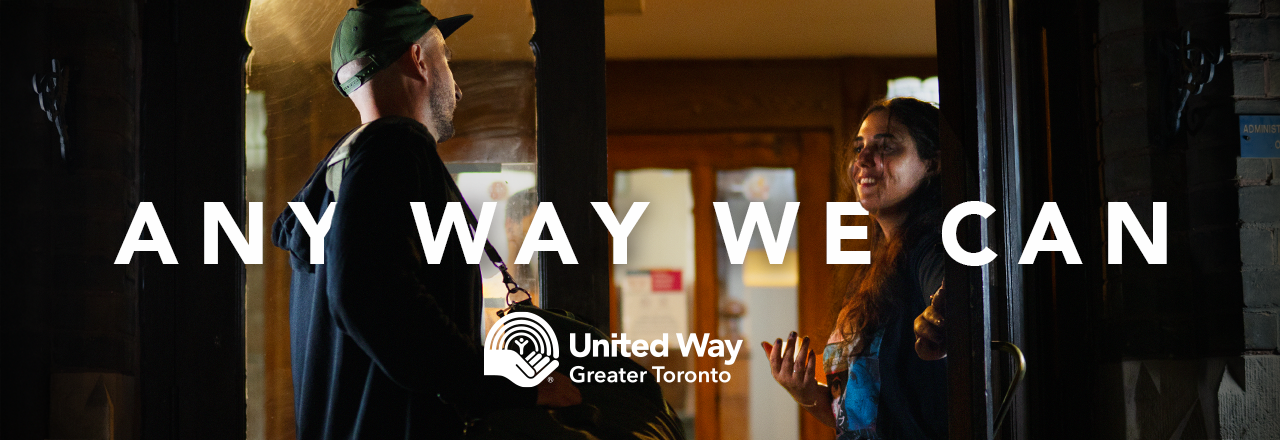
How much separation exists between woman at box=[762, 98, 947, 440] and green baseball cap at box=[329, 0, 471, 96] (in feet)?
2.96

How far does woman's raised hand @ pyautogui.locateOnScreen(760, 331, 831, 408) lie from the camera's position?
5.56 feet

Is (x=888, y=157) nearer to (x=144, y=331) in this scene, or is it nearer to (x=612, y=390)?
(x=612, y=390)

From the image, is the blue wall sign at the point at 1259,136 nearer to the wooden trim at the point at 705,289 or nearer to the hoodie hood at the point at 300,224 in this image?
the wooden trim at the point at 705,289

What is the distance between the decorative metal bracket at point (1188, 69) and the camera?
171cm

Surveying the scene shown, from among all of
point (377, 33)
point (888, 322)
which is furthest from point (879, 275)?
point (377, 33)

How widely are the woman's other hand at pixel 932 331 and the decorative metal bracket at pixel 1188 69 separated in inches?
23.8

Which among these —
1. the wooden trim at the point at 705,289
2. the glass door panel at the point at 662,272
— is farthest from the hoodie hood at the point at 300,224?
the wooden trim at the point at 705,289

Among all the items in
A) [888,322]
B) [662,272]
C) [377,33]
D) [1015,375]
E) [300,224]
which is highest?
[377,33]

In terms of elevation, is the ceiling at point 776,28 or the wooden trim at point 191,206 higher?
the ceiling at point 776,28

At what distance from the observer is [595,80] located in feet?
5.67

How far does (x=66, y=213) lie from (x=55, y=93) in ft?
0.78

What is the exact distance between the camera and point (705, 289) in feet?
5.51

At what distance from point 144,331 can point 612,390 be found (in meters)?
0.95

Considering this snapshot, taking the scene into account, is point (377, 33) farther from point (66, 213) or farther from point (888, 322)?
point (888, 322)
